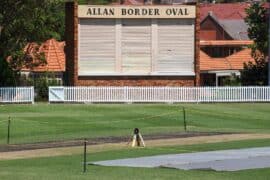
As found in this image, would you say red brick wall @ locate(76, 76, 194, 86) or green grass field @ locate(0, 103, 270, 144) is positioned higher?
red brick wall @ locate(76, 76, 194, 86)

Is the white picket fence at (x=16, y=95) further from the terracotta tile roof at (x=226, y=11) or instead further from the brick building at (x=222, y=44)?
the terracotta tile roof at (x=226, y=11)

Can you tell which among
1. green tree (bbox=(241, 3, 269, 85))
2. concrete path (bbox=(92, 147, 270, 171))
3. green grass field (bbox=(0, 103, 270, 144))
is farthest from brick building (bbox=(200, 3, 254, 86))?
concrete path (bbox=(92, 147, 270, 171))

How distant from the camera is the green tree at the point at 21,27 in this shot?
172ft

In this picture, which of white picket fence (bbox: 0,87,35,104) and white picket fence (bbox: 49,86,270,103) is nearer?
white picket fence (bbox: 0,87,35,104)

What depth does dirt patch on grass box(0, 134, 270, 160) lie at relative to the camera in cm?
2630

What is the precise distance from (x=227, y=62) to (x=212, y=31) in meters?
23.4

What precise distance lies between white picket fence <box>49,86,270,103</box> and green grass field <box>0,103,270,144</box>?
1.46 metres

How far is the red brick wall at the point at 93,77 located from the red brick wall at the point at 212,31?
4976 cm

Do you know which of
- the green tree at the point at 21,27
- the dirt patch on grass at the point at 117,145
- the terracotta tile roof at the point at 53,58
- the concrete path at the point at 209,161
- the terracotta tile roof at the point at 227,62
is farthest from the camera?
the terracotta tile roof at the point at 227,62

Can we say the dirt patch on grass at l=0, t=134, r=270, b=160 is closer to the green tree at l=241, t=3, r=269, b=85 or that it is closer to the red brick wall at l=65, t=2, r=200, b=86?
the red brick wall at l=65, t=2, r=200, b=86

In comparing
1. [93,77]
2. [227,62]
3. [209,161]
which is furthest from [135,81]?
[209,161]

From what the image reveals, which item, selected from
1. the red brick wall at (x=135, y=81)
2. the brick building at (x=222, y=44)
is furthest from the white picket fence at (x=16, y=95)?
the brick building at (x=222, y=44)

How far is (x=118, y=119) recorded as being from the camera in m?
42.4

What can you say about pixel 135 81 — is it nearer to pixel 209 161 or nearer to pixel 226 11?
pixel 209 161
